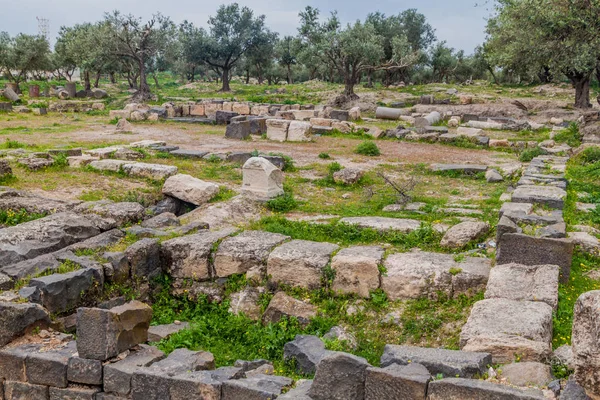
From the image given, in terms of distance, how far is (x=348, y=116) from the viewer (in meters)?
27.9

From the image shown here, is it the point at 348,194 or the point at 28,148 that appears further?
the point at 28,148

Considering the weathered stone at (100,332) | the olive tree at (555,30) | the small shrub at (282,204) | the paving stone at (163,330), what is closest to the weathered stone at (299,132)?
the olive tree at (555,30)

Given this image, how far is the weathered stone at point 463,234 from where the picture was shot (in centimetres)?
861

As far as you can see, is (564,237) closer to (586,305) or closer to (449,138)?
(586,305)

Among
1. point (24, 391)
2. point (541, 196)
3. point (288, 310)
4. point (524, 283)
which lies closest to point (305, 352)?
point (288, 310)

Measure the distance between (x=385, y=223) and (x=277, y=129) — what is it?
12980 millimetres

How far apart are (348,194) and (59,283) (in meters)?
7.35

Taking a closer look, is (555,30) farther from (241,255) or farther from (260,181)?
(241,255)

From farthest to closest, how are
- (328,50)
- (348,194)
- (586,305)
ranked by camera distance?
(328,50) → (348,194) → (586,305)

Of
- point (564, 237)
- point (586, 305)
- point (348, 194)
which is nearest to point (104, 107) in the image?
point (348, 194)

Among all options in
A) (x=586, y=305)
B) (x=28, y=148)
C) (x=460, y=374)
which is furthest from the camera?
(x=28, y=148)

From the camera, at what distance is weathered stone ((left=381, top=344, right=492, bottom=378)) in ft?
15.4

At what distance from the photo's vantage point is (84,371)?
217 inches

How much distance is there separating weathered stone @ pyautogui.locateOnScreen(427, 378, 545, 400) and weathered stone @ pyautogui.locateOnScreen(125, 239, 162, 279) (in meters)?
4.85
